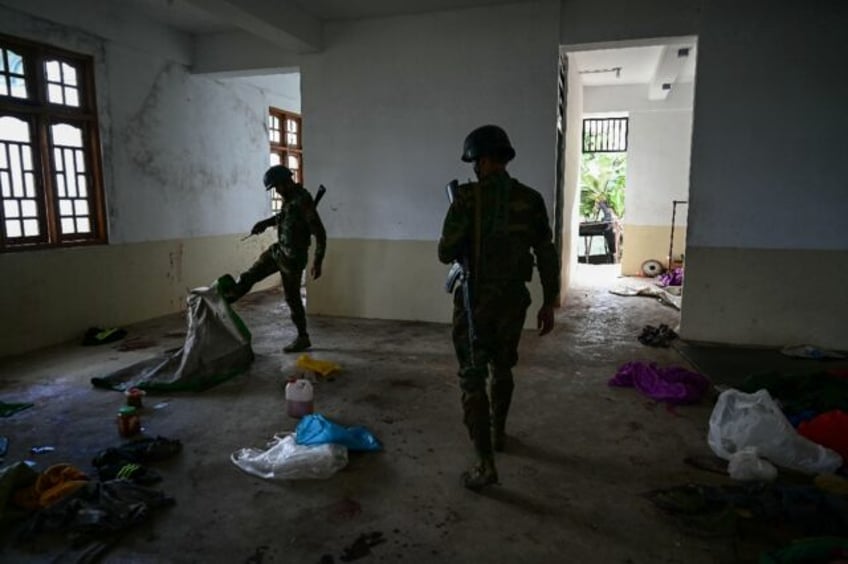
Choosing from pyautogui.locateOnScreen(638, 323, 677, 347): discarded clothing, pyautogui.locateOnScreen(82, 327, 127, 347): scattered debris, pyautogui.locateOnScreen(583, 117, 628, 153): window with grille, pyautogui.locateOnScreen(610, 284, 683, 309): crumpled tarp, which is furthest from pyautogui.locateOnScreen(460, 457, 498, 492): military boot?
pyautogui.locateOnScreen(583, 117, 628, 153): window with grille

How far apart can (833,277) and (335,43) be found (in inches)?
211

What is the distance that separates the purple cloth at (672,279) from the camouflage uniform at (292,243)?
563 centimetres

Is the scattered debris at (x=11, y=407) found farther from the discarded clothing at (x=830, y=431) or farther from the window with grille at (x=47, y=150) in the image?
the discarded clothing at (x=830, y=431)

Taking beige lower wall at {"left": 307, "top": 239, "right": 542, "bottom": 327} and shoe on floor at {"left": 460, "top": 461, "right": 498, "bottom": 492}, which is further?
beige lower wall at {"left": 307, "top": 239, "right": 542, "bottom": 327}

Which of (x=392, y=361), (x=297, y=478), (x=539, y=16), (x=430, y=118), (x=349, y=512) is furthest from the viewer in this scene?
(x=430, y=118)

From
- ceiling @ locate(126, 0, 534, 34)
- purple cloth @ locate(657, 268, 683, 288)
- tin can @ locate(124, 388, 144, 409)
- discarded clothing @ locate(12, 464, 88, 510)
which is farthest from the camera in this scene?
purple cloth @ locate(657, 268, 683, 288)

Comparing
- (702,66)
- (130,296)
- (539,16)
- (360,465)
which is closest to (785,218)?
(702,66)

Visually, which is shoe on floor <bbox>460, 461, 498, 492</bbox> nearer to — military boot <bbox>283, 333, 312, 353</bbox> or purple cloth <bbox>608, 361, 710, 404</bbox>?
purple cloth <bbox>608, 361, 710, 404</bbox>

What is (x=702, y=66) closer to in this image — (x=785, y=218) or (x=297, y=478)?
(x=785, y=218)

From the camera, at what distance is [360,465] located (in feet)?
8.75

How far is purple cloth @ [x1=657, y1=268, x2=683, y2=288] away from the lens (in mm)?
7914

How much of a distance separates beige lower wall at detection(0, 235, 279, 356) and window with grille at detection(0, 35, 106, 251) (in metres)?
0.18

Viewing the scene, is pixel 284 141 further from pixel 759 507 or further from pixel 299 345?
pixel 759 507

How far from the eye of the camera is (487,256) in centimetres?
247
